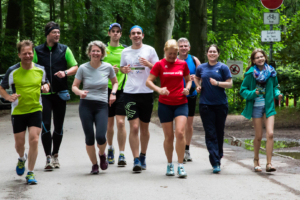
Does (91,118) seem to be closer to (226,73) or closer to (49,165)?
(49,165)

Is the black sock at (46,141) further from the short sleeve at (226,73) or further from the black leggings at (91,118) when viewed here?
the short sleeve at (226,73)

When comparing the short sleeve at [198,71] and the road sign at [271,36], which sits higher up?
the road sign at [271,36]

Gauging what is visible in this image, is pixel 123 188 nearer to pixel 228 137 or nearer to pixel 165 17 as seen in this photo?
pixel 228 137

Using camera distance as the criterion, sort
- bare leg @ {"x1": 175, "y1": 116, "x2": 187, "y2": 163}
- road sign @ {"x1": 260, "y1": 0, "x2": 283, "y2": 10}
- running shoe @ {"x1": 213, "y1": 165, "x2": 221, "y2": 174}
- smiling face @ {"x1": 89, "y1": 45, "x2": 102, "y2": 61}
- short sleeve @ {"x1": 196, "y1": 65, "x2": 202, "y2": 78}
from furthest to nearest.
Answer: road sign @ {"x1": 260, "y1": 0, "x2": 283, "y2": 10} → short sleeve @ {"x1": 196, "y1": 65, "x2": 202, "y2": 78} → running shoe @ {"x1": 213, "y1": 165, "x2": 221, "y2": 174} → smiling face @ {"x1": 89, "y1": 45, "x2": 102, "y2": 61} → bare leg @ {"x1": 175, "y1": 116, "x2": 187, "y2": 163}

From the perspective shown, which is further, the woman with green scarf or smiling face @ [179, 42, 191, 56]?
smiling face @ [179, 42, 191, 56]

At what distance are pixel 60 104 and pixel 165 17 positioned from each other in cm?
1267

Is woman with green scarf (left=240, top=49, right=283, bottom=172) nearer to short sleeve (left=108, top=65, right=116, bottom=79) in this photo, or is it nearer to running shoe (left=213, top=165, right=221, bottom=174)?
running shoe (left=213, top=165, right=221, bottom=174)

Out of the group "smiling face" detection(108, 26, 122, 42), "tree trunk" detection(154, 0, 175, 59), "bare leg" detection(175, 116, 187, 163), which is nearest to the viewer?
"bare leg" detection(175, 116, 187, 163)

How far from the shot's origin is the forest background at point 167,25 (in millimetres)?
18172

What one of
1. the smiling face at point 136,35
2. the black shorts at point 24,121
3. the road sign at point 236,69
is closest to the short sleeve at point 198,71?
the smiling face at point 136,35

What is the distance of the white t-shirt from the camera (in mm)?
6898

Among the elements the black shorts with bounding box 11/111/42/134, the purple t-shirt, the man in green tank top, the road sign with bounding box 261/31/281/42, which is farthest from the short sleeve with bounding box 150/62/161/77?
the road sign with bounding box 261/31/281/42

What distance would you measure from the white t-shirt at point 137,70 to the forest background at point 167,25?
7.30 m

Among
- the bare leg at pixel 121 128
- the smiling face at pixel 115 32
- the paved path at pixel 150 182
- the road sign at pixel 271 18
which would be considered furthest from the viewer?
the road sign at pixel 271 18
